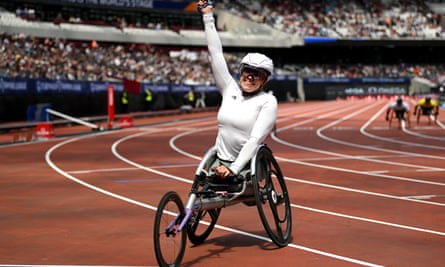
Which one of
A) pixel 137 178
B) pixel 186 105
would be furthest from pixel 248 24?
pixel 137 178

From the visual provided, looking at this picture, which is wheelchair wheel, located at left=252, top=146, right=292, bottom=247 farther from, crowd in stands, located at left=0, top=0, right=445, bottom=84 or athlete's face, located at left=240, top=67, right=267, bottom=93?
crowd in stands, located at left=0, top=0, right=445, bottom=84

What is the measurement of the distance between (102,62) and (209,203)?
1720 inches

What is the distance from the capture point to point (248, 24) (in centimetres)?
7681

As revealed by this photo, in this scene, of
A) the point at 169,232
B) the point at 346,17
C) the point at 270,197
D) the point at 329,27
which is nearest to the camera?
the point at 169,232

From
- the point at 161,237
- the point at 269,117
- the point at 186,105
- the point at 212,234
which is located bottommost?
the point at 186,105

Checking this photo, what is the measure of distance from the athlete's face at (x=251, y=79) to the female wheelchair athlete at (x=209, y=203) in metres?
0.56

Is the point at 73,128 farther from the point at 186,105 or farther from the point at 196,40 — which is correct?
Answer: the point at 196,40

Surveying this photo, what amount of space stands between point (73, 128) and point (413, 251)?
26.1 metres

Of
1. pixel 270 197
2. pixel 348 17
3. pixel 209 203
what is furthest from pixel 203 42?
pixel 209 203

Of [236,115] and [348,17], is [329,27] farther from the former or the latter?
[236,115]

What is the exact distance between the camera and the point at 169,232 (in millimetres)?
6648

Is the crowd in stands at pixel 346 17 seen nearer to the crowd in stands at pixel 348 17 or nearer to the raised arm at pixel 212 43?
the crowd in stands at pixel 348 17

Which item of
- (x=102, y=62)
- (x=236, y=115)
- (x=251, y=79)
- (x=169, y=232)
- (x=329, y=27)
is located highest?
(x=251, y=79)

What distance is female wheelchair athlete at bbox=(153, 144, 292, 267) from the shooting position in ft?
22.0
